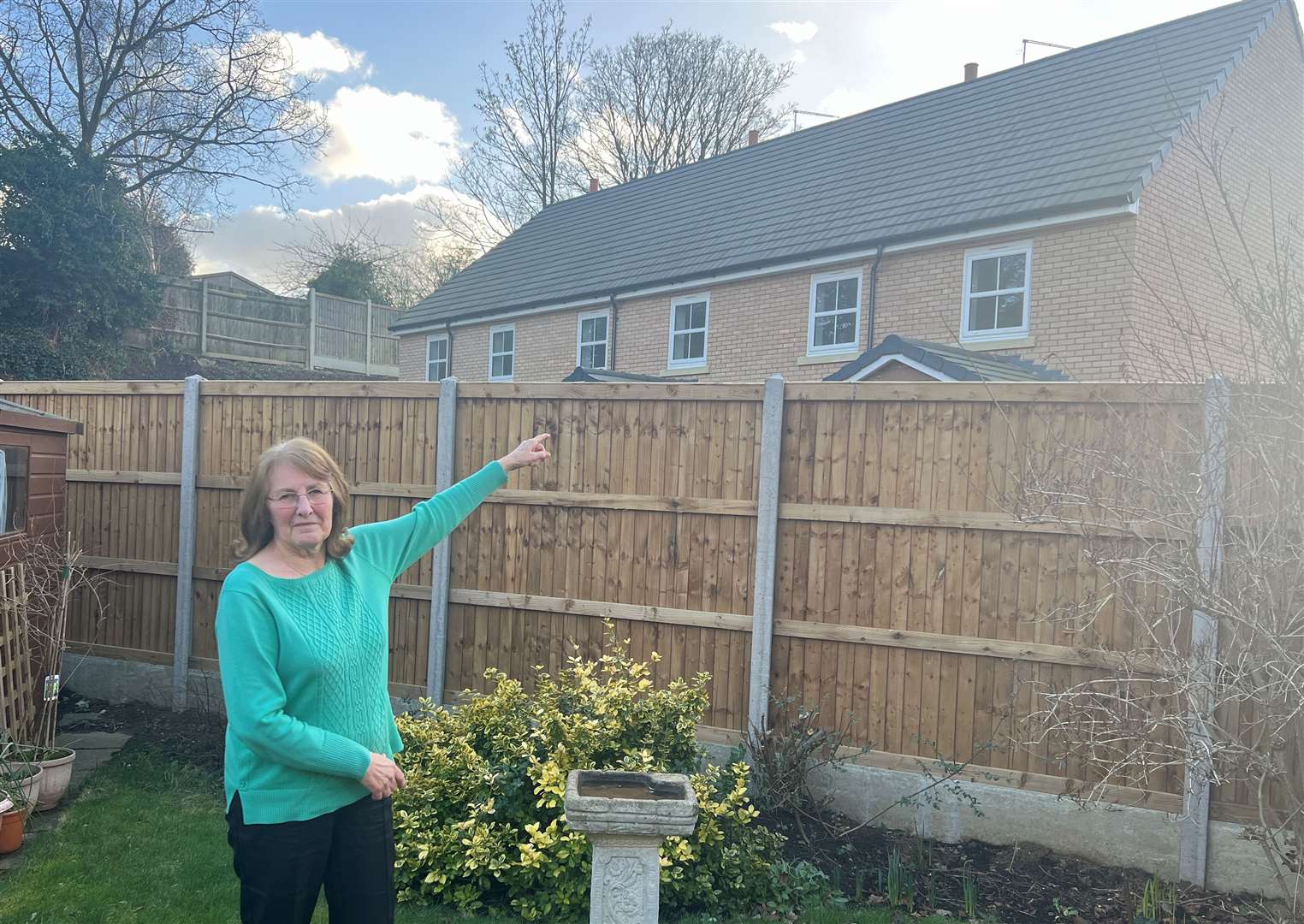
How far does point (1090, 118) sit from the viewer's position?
1230 cm

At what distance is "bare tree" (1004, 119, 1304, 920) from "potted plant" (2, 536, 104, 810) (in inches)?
199

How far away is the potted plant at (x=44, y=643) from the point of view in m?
4.91

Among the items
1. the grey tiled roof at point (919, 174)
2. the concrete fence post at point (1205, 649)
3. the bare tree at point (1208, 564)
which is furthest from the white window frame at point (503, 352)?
the concrete fence post at point (1205, 649)

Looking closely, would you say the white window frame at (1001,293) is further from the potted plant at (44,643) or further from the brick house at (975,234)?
the potted plant at (44,643)

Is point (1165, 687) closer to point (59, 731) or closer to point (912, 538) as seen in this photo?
point (912, 538)

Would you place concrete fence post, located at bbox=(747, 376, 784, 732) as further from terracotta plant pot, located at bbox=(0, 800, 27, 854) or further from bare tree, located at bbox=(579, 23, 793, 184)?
bare tree, located at bbox=(579, 23, 793, 184)

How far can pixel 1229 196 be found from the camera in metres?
12.7

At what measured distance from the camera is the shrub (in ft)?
12.9

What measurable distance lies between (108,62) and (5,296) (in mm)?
6124

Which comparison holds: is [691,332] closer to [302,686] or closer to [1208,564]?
[1208,564]

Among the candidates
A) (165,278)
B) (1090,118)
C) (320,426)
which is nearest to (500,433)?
(320,426)

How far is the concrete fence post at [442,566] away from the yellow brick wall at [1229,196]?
7806 mm

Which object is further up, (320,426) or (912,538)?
(320,426)

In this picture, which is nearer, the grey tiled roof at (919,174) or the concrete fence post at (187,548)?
the concrete fence post at (187,548)
